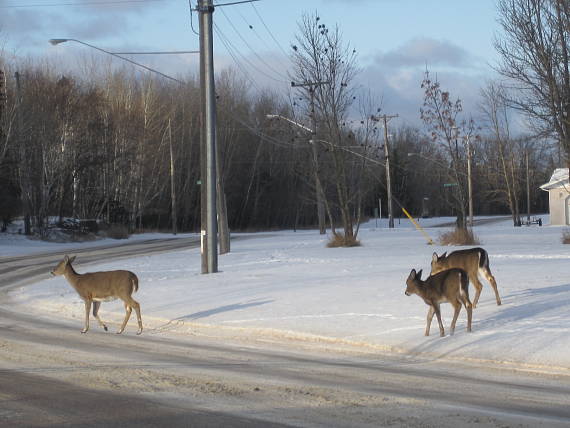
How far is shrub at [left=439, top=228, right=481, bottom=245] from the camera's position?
33.1 meters

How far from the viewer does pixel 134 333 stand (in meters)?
14.1

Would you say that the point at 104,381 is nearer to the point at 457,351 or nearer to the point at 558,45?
the point at 457,351

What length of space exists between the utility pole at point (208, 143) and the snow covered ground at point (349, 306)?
0.81 metres

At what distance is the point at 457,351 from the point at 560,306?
3265 millimetres

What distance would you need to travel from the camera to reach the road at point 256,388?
24.6 ft

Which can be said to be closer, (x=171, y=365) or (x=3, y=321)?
(x=171, y=365)

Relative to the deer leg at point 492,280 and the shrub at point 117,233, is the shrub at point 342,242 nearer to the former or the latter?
the deer leg at point 492,280

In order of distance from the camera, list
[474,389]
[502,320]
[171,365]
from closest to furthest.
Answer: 1. [474,389]
2. [171,365]
3. [502,320]

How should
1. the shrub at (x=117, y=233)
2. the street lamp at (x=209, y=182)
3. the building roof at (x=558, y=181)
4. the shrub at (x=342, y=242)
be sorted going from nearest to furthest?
the street lamp at (x=209, y=182) < the shrub at (x=342, y=242) < the shrub at (x=117, y=233) < the building roof at (x=558, y=181)

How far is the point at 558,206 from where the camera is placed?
65562 mm

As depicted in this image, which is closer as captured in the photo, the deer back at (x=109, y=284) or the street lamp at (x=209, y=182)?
the deer back at (x=109, y=284)

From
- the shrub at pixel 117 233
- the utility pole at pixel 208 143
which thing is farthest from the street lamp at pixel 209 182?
the shrub at pixel 117 233

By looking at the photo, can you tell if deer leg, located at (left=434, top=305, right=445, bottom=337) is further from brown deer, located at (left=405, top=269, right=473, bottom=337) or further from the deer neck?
the deer neck

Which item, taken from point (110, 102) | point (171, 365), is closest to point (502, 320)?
point (171, 365)
